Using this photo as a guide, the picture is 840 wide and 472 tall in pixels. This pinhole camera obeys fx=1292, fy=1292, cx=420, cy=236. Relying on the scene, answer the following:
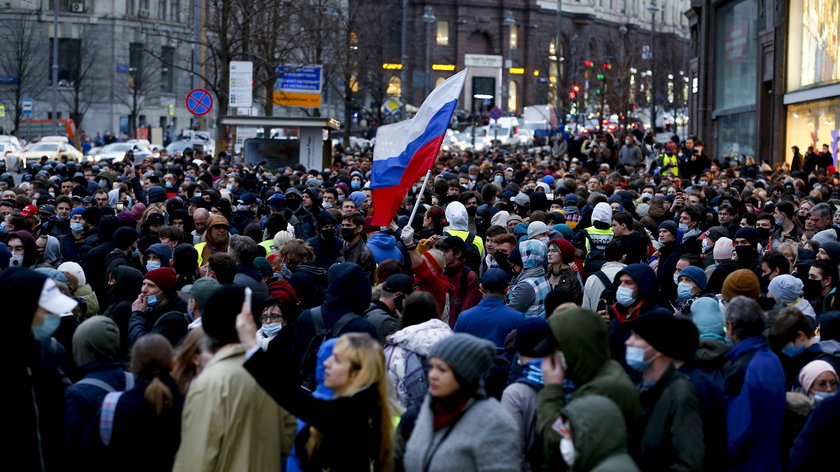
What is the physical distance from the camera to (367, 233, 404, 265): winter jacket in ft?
38.7

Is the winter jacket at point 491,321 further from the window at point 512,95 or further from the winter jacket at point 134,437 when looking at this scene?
the window at point 512,95

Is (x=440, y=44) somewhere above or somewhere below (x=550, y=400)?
above

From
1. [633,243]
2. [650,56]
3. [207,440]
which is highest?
[650,56]

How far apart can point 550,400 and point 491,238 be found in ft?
20.7

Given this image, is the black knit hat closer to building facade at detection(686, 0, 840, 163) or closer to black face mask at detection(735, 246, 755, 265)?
black face mask at detection(735, 246, 755, 265)

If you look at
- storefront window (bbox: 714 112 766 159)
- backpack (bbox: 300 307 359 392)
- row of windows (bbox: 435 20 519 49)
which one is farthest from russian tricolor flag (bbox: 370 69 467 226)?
row of windows (bbox: 435 20 519 49)

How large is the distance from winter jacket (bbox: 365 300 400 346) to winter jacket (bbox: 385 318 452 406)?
598 millimetres

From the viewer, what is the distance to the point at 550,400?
18.7 feet

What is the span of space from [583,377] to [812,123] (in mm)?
29003

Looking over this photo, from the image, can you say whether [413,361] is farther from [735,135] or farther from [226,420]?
[735,135]

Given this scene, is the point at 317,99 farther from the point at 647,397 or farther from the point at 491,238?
the point at 647,397

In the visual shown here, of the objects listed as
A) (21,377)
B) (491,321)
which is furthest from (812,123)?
(21,377)

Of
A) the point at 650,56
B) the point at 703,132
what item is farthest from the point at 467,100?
the point at 703,132

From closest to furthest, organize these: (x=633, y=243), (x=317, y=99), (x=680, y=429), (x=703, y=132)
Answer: (x=680, y=429) → (x=633, y=243) → (x=317, y=99) → (x=703, y=132)
